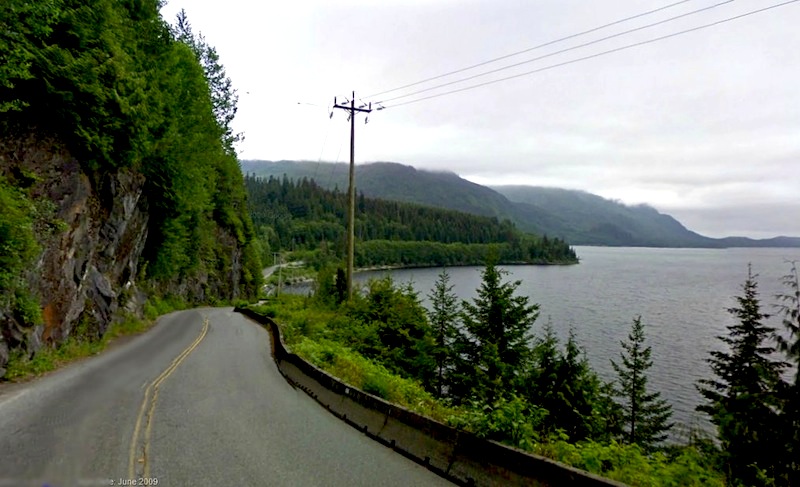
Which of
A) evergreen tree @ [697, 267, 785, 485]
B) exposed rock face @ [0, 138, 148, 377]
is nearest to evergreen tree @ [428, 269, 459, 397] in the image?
evergreen tree @ [697, 267, 785, 485]

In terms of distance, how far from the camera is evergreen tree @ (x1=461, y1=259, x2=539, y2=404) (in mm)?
24578

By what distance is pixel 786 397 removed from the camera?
288 inches

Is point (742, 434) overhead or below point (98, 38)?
below

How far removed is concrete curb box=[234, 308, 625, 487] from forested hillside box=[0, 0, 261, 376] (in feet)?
30.5

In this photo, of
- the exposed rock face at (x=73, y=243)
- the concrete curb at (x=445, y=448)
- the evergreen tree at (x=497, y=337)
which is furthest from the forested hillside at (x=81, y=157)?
Result: the evergreen tree at (x=497, y=337)

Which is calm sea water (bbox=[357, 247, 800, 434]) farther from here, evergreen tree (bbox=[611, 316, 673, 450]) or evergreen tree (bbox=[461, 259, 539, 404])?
evergreen tree (bbox=[461, 259, 539, 404])

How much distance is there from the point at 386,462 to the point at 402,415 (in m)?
1.16

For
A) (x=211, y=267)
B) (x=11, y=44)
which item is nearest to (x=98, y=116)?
(x=11, y=44)

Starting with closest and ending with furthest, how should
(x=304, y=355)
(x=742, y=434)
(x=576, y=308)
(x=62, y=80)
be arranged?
(x=742, y=434) → (x=62, y=80) → (x=304, y=355) → (x=576, y=308)

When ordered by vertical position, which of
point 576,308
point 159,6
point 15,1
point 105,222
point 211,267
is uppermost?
point 159,6

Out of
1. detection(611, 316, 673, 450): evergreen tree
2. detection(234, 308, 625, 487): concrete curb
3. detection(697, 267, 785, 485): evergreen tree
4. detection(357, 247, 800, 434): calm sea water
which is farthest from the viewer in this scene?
detection(357, 247, 800, 434): calm sea water

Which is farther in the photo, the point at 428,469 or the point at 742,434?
the point at 742,434

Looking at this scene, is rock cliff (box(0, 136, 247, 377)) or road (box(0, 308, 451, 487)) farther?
rock cliff (box(0, 136, 247, 377))

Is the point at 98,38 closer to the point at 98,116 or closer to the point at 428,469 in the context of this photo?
the point at 98,116
